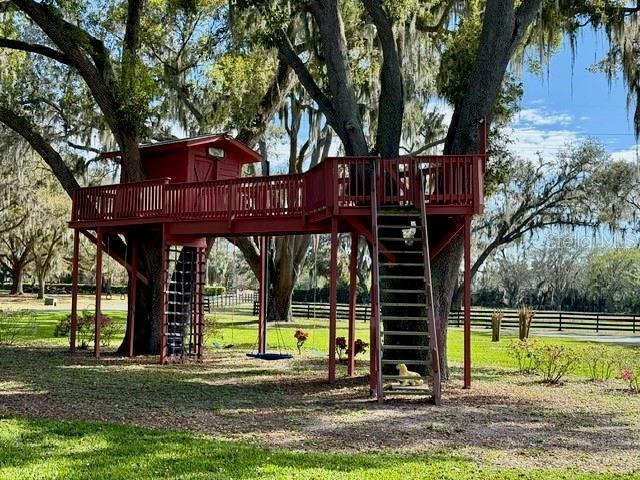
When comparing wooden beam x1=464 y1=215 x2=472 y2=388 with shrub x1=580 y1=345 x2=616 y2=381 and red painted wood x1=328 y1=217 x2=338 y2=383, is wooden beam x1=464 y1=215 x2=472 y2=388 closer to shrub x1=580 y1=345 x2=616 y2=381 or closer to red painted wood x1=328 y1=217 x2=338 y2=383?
red painted wood x1=328 y1=217 x2=338 y2=383

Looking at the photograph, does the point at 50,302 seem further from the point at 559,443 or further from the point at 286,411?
the point at 559,443

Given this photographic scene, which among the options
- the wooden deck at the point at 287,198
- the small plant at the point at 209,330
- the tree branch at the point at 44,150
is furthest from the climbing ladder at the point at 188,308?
the tree branch at the point at 44,150

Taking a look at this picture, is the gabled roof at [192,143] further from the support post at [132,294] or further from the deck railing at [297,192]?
the support post at [132,294]

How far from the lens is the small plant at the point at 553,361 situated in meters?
12.8

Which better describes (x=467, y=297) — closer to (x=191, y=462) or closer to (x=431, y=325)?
(x=431, y=325)

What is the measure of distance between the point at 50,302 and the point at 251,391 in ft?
110

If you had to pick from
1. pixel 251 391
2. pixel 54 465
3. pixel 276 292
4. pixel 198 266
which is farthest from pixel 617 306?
pixel 54 465

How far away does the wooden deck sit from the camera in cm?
1095

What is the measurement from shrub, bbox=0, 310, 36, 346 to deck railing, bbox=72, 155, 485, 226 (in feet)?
17.0

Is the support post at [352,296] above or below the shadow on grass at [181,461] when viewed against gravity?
above

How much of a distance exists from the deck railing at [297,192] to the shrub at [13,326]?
517 cm

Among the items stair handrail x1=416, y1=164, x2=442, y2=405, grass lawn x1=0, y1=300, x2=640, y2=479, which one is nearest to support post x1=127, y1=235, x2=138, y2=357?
grass lawn x1=0, y1=300, x2=640, y2=479

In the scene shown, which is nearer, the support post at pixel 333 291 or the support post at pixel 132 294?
the support post at pixel 333 291

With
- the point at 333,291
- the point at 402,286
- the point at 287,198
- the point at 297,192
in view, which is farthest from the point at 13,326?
the point at 333,291
